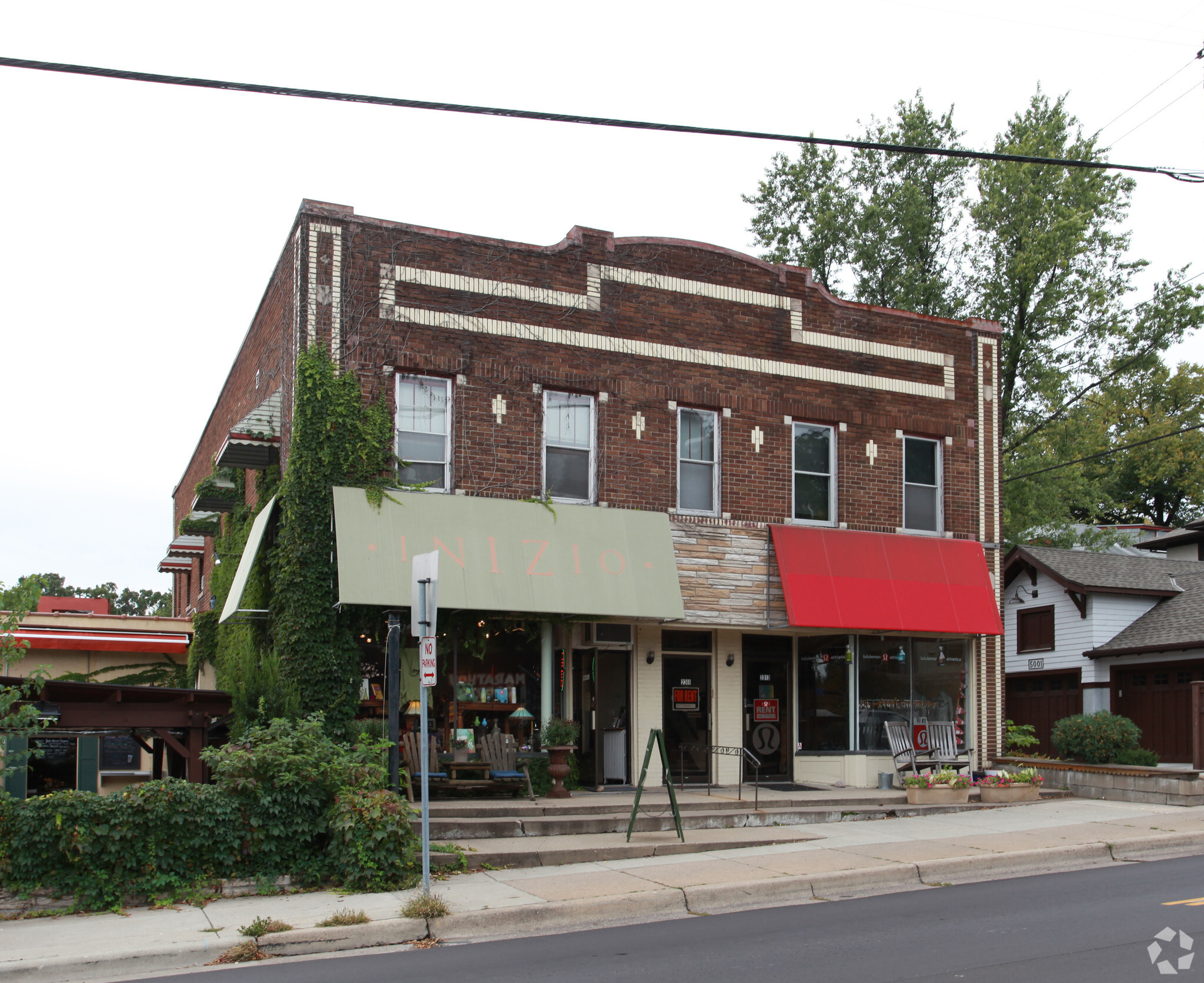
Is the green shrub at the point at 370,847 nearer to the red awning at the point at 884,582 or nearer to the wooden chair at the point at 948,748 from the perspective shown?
the red awning at the point at 884,582

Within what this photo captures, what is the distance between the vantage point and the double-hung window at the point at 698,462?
18.0 m

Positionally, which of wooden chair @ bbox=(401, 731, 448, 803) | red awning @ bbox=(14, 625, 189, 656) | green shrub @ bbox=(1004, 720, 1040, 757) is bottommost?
green shrub @ bbox=(1004, 720, 1040, 757)

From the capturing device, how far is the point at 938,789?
17.1 metres

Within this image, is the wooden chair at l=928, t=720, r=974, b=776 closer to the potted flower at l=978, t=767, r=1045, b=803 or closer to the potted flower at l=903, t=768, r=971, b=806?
the potted flower at l=978, t=767, r=1045, b=803

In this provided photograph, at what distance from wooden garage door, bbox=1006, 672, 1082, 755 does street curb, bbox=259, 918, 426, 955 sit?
2219cm

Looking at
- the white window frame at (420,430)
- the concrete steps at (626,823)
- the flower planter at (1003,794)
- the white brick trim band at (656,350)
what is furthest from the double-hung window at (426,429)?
the flower planter at (1003,794)

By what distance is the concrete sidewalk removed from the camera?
9.16 metres

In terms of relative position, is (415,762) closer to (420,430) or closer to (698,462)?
(420,430)

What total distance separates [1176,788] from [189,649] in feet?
58.5

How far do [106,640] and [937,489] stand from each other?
15.8 meters

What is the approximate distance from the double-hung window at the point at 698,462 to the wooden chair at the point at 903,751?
15.7ft

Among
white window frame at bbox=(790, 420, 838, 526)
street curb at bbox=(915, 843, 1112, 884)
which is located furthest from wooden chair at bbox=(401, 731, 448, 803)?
white window frame at bbox=(790, 420, 838, 526)

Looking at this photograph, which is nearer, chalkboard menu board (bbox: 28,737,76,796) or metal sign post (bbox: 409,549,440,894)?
metal sign post (bbox: 409,549,440,894)

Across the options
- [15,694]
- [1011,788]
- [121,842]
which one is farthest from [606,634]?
[15,694]
